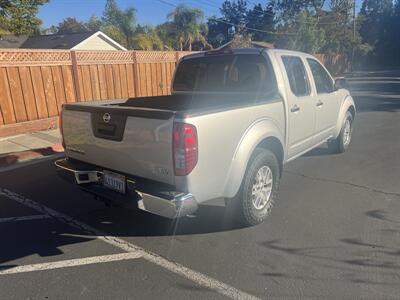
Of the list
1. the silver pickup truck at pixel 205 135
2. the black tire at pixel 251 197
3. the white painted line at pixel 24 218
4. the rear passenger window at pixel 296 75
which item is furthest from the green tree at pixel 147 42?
the black tire at pixel 251 197

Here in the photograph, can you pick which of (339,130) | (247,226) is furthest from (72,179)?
(339,130)

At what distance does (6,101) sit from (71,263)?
6.87 metres

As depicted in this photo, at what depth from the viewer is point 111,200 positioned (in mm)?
3637

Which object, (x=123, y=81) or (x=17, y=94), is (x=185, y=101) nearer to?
(x=17, y=94)

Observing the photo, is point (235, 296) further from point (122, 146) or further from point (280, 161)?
point (280, 161)

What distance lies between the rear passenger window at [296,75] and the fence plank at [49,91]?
23.1ft

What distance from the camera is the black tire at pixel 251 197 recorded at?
379 centimetres

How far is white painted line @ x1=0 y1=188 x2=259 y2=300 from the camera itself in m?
2.98

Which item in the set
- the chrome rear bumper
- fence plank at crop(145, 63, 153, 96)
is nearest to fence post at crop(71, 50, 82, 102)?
fence plank at crop(145, 63, 153, 96)

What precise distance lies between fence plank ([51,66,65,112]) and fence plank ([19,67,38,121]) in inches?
26.8

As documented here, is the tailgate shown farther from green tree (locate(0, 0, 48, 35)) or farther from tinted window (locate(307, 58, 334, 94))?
green tree (locate(0, 0, 48, 35))

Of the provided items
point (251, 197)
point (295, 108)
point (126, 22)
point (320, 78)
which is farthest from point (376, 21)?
point (251, 197)

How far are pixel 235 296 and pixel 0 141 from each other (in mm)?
7665

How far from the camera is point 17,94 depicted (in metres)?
9.17
